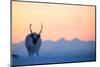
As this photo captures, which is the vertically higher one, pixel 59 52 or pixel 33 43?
pixel 33 43

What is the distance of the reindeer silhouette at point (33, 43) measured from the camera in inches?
88.6

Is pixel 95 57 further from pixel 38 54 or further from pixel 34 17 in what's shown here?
pixel 34 17

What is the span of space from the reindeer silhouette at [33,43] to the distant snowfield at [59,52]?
0.04m

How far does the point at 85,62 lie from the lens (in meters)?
2.53

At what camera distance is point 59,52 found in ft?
7.88

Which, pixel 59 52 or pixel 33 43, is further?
pixel 59 52

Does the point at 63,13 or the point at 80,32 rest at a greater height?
the point at 63,13

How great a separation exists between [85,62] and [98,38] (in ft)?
1.12

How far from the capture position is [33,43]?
89.4 inches

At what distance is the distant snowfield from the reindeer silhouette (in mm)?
42

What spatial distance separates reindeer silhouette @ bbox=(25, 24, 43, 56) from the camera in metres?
2.25

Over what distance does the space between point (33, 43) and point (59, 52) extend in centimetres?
32

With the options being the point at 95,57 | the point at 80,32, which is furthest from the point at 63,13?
the point at 95,57

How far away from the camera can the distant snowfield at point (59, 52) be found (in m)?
2.21
